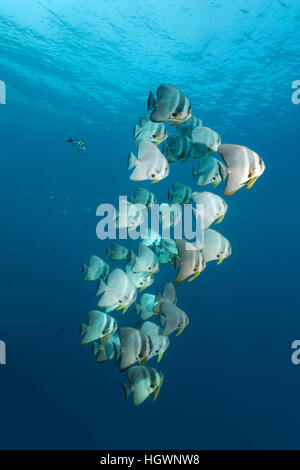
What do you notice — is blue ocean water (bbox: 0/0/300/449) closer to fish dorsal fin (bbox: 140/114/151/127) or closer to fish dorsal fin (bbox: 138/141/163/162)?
fish dorsal fin (bbox: 140/114/151/127)

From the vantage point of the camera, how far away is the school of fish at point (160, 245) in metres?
3.51

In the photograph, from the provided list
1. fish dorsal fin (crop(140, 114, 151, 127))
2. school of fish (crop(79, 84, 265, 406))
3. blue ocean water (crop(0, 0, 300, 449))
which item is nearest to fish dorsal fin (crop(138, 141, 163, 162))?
school of fish (crop(79, 84, 265, 406))

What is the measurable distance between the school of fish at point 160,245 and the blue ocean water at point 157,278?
34.1 ft

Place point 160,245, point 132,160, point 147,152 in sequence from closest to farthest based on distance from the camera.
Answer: point 147,152, point 132,160, point 160,245

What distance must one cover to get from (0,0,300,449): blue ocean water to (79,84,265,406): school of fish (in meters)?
10.4

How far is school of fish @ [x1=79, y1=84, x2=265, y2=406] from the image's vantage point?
3510 mm

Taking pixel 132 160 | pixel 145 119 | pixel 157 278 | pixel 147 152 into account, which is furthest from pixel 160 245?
pixel 157 278

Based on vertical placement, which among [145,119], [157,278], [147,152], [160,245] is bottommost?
[160,245]

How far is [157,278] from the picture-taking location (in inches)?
1204

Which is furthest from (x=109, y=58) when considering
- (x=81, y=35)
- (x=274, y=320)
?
(x=274, y=320)

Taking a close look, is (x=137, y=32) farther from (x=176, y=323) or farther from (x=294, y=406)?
(x=294, y=406)

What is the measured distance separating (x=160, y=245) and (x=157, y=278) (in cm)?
2554

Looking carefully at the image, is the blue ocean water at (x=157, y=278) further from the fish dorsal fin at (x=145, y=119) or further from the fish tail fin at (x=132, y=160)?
the fish tail fin at (x=132, y=160)

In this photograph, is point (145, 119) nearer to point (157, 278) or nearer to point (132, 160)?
point (132, 160)
